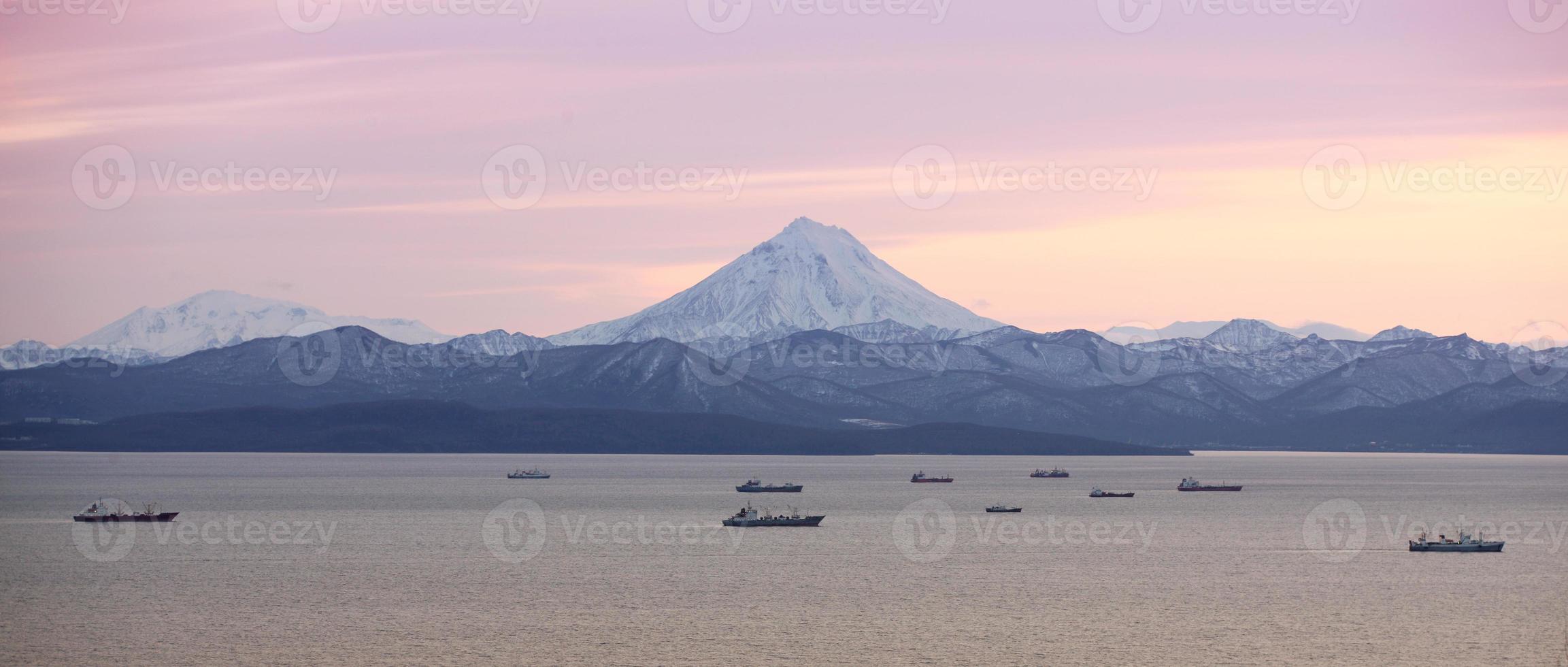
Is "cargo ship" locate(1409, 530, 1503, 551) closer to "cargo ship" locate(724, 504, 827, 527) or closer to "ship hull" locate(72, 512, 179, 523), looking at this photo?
"cargo ship" locate(724, 504, 827, 527)

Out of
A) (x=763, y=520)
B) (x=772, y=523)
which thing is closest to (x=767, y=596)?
(x=763, y=520)

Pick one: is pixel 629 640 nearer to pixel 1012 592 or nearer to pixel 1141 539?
pixel 1012 592

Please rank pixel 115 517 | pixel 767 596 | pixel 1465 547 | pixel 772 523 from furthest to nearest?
pixel 115 517 → pixel 772 523 → pixel 1465 547 → pixel 767 596

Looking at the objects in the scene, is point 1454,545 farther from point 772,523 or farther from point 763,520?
point 763,520

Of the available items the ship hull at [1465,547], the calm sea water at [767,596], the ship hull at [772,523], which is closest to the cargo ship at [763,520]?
the ship hull at [772,523]

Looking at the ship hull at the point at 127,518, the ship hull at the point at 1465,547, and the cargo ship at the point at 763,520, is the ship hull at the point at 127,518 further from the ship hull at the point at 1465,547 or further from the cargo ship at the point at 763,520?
the ship hull at the point at 1465,547

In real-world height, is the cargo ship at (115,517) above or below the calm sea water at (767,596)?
above

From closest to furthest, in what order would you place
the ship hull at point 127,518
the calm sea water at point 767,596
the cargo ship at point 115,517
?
the calm sea water at point 767,596, the ship hull at point 127,518, the cargo ship at point 115,517
